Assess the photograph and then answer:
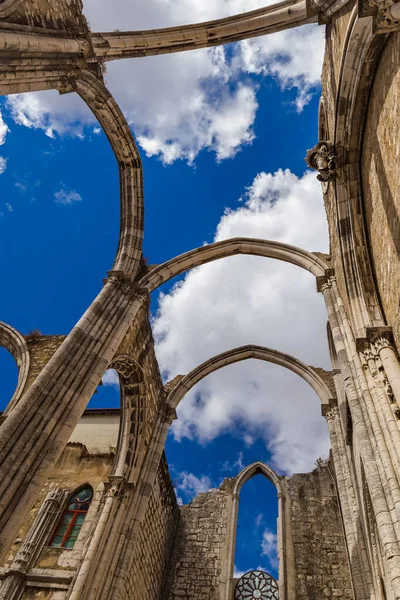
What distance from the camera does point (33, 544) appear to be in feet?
31.1

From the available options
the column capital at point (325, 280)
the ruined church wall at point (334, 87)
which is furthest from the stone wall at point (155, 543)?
the ruined church wall at point (334, 87)

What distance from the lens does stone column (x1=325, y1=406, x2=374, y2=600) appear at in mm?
6043

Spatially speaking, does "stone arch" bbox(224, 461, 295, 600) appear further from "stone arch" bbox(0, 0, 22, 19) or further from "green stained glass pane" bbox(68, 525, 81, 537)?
"stone arch" bbox(0, 0, 22, 19)

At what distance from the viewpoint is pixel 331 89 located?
636cm

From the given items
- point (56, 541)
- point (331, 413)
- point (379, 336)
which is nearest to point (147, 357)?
point (331, 413)

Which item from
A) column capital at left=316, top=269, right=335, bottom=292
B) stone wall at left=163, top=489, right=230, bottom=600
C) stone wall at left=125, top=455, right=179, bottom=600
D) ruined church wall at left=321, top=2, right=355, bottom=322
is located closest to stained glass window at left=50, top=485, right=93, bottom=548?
stone wall at left=125, top=455, right=179, bottom=600

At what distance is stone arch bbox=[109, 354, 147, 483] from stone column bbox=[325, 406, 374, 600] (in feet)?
13.9

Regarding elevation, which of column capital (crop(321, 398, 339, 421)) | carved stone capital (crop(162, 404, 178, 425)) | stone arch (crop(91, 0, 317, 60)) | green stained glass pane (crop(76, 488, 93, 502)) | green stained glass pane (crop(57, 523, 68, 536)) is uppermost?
stone arch (crop(91, 0, 317, 60))

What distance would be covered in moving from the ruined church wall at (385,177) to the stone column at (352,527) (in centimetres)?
355

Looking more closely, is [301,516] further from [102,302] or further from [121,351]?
[102,302]

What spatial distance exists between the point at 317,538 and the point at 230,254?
7586 mm

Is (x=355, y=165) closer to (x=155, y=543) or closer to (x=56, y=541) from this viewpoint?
(x=155, y=543)

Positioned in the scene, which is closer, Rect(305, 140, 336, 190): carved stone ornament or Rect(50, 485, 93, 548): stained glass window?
Rect(305, 140, 336, 190): carved stone ornament

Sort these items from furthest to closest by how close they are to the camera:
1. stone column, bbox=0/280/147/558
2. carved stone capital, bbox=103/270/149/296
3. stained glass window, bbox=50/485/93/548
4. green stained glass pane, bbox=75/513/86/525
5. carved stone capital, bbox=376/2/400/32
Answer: green stained glass pane, bbox=75/513/86/525
stained glass window, bbox=50/485/93/548
carved stone capital, bbox=103/270/149/296
stone column, bbox=0/280/147/558
carved stone capital, bbox=376/2/400/32
